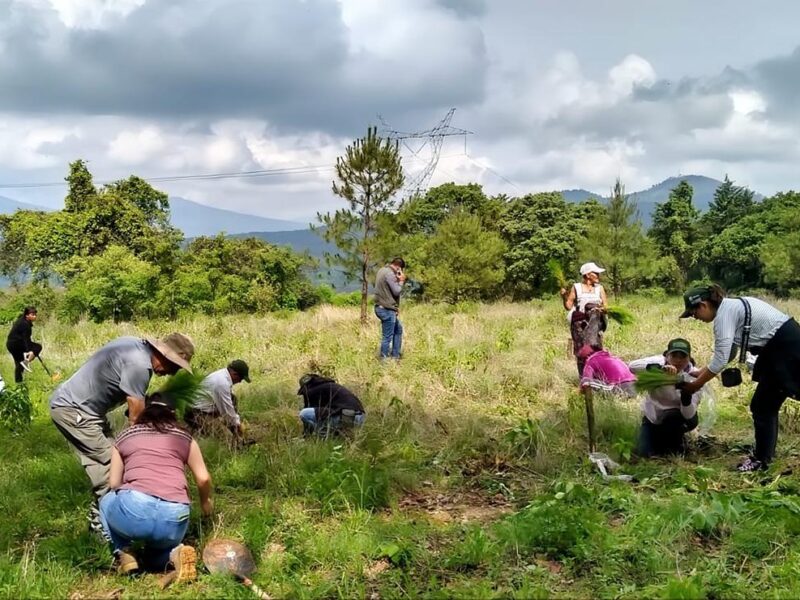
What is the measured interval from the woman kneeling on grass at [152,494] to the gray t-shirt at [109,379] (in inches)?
14.4

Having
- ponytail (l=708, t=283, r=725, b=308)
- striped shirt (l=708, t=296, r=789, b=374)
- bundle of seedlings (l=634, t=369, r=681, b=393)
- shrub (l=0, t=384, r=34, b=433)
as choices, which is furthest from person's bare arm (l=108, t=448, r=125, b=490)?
ponytail (l=708, t=283, r=725, b=308)

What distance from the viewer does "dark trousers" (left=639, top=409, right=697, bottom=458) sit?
4898 millimetres

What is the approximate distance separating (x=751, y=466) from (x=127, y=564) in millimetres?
4224

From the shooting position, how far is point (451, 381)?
7363 mm

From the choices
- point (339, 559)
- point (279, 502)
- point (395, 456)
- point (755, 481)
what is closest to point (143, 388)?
point (279, 502)

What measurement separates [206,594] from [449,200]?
3471cm

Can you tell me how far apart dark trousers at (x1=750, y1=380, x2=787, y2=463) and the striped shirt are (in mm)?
350

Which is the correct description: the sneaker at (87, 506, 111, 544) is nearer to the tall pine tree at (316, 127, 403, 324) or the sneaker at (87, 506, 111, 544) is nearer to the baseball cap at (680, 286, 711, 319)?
the baseball cap at (680, 286, 711, 319)

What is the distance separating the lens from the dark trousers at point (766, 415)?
4469 millimetres

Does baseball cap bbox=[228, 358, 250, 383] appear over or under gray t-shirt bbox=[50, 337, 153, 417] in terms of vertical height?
under

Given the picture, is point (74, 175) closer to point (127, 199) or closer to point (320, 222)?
point (127, 199)

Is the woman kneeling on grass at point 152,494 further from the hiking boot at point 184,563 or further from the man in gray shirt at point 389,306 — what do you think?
the man in gray shirt at point 389,306

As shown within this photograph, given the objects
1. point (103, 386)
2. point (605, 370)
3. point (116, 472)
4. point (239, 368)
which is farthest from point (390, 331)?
point (116, 472)

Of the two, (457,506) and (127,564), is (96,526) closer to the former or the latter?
(127,564)
